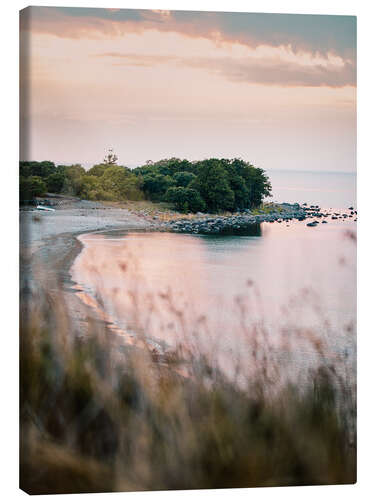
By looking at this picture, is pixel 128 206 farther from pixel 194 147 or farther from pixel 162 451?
pixel 162 451

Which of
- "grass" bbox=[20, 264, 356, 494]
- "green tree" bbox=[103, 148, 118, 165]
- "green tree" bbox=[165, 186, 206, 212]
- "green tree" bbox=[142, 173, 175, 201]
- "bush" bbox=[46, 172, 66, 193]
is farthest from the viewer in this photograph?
"green tree" bbox=[165, 186, 206, 212]

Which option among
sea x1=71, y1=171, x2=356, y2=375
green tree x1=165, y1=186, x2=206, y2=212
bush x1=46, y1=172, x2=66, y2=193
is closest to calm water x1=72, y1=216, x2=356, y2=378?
sea x1=71, y1=171, x2=356, y2=375

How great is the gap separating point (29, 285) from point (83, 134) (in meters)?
1.15

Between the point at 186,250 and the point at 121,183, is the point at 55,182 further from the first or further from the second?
the point at 186,250

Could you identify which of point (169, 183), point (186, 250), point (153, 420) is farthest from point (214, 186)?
point (153, 420)

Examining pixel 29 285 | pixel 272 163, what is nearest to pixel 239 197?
pixel 272 163

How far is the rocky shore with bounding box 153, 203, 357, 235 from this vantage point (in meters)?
6.20

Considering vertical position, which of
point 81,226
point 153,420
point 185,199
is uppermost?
point 185,199

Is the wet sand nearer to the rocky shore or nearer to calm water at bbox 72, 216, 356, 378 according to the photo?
calm water at bbox 72, 216, 356, 378

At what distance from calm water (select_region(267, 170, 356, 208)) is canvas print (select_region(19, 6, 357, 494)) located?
11 millimetres

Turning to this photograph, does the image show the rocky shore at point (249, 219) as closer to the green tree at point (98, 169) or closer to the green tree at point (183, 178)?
the green tree at point (183, 178)

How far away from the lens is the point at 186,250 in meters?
6.00

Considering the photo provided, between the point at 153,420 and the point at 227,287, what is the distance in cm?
110

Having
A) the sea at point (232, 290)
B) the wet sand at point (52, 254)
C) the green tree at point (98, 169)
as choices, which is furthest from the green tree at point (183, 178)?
the wet sand at point (52, 254)
